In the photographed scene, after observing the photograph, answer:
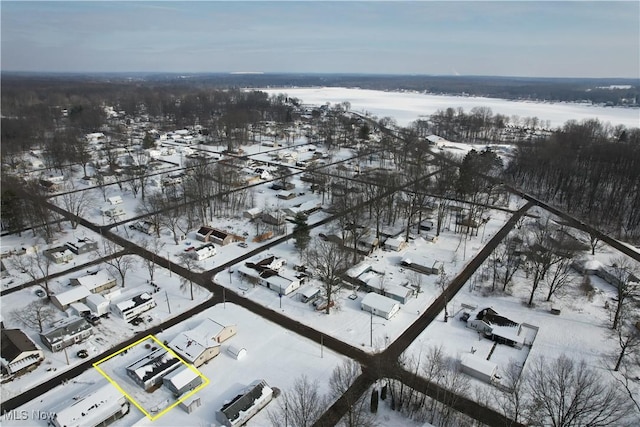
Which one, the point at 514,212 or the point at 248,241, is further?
the point at 514,212

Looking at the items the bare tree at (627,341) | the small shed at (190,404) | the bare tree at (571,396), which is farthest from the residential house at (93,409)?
the bare tree at (627,341)

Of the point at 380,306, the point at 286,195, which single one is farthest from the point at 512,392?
the point at 286,195

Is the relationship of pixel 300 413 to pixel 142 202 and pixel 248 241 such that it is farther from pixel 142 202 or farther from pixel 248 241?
pixel 142 202

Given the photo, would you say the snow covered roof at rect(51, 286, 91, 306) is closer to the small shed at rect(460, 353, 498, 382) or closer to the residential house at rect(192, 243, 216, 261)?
the residential house at rect(192, 243, 216, 261)

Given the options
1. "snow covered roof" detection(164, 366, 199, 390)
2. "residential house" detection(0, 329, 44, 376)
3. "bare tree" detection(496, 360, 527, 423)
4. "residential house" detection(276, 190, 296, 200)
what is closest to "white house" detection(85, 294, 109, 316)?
"residential house" detection(0, 329, 44, 376)

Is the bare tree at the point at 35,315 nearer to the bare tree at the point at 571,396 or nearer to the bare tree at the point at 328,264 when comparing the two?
the bare tree at the point at 328,264

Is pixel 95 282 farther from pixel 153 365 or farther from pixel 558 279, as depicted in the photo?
pixel 558 279

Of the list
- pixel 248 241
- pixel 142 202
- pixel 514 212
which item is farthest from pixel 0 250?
pixel 514 212
